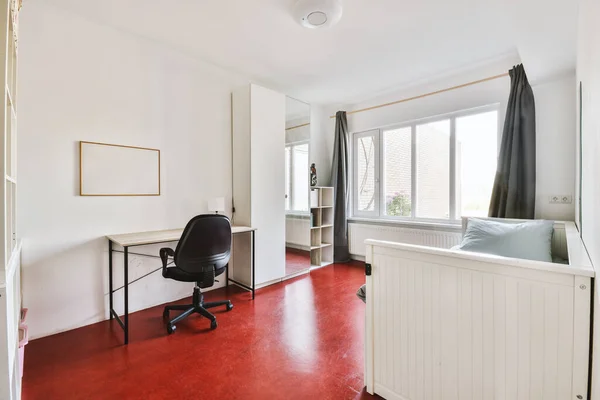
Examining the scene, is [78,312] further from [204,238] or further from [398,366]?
[398,366]

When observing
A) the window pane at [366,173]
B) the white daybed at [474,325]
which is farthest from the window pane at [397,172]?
the white daybed at [474,325]

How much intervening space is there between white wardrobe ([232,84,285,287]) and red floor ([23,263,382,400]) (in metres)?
0.82

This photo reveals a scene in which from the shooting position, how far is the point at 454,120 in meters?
3.67

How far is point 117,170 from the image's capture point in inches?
103

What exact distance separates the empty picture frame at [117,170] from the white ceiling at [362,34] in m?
1.15

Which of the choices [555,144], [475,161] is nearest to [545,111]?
[555,144]

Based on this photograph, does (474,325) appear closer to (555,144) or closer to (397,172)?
(555,144)

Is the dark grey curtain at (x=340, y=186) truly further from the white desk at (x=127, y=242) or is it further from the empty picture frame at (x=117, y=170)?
the empty picture frame at (x=117, y=170)

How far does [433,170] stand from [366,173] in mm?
1072

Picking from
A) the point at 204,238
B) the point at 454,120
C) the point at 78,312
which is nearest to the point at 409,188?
the point at 454,120

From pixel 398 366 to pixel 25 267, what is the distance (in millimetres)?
2792

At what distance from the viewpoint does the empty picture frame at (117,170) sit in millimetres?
2445

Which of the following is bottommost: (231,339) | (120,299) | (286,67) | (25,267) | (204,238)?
(231,339)

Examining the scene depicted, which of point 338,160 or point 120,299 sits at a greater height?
point 338,160
